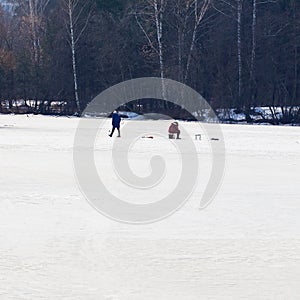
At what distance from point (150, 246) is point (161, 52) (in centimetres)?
3184

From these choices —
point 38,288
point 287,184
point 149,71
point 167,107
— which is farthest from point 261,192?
point 149,71

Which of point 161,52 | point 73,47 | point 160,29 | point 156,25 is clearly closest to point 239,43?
point 161,52

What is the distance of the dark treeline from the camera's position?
125ft

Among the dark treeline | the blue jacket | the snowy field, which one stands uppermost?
the dark treeline

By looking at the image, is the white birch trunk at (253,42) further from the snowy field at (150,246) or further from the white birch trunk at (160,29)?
the snowy field at (150,246)

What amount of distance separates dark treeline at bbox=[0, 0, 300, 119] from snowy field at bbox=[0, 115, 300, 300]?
2645 cm

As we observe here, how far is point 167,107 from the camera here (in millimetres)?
38656

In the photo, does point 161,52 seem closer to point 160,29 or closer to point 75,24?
point 160,29

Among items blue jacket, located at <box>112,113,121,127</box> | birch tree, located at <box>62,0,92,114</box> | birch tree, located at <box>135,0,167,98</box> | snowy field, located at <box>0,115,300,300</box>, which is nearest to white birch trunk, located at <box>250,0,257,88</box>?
birch tree, located at <box>135,0,167,98</box>

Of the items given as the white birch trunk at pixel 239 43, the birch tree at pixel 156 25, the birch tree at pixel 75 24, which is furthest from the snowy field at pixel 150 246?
the birch tree at pixel 75 24

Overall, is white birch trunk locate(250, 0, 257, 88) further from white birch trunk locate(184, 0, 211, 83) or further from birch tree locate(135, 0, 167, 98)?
birch tree locate(135, 0, 167, 98)

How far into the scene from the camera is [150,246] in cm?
724

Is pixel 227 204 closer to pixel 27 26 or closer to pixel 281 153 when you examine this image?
pixel 281 153

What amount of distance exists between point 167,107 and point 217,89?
298 cm
